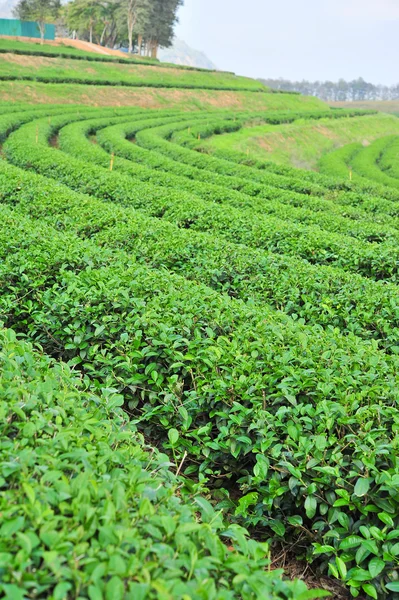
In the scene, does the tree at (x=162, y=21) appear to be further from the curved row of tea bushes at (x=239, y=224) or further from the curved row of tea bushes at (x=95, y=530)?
the curved row of tea bushes at (x=95, y=530)

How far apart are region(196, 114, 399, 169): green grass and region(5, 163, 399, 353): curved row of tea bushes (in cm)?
1917

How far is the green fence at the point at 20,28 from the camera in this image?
6394 centimetres

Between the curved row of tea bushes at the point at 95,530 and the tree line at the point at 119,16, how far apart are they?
63.4m

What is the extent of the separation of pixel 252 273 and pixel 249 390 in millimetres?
3545


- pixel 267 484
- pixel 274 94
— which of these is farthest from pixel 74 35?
pixel 267 484

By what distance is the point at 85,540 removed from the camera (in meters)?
2.13

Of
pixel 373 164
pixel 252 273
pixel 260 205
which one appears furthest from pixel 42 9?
pixel 252 273

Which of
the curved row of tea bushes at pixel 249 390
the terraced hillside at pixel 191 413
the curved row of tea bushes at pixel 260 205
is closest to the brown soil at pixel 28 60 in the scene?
the curved row of tea bushes at pixel 260 205

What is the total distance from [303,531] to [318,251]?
6264 mm

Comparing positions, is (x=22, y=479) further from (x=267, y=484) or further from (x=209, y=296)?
(x=209, y=296)

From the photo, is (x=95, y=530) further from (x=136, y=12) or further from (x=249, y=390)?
(x=136, y=12)

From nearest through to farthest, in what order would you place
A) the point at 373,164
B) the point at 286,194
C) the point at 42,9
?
the point at 286,194 → the point at 373,164 → the point at 42,9

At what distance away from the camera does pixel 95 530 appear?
2164 mm

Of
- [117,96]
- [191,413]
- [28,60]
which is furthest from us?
[28,60]
